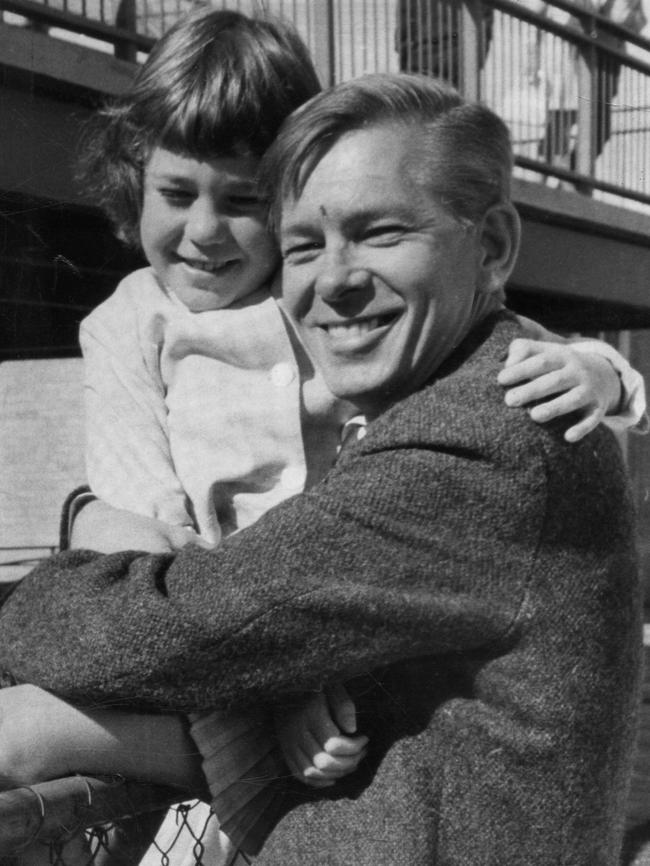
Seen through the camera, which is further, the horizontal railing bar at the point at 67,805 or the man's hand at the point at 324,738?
the man's hand at the point at 324,738

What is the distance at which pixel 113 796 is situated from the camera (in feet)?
4.99

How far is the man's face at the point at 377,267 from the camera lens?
5.33ft

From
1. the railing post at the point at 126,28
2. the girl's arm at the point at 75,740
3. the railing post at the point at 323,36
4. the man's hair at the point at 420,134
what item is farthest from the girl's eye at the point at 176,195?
the railing post at the point at 323,36

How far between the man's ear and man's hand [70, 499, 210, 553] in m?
0.56

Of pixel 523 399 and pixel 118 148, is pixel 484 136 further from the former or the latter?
pixel 118 148

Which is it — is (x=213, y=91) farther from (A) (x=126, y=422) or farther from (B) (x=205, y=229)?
(A) (x=126, y=422)

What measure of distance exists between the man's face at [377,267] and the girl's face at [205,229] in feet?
1.51

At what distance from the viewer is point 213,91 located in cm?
216

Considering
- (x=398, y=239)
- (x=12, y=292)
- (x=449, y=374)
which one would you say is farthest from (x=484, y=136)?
(x=12, y=292)

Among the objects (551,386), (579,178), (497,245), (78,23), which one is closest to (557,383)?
(551,386)

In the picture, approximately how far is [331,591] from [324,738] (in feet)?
0.67

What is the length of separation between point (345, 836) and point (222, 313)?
0.98m

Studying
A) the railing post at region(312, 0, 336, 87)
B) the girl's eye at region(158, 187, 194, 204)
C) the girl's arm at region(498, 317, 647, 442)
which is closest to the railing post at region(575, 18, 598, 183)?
the railing post at region(312, 0, 336, 87)

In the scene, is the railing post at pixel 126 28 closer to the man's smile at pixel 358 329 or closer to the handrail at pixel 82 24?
the handrail at pixel 82 24
